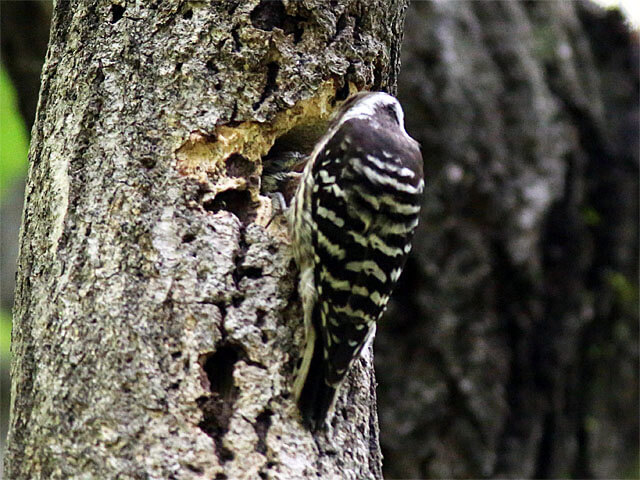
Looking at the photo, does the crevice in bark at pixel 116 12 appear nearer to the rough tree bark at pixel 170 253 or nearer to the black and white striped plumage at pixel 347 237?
the rough tree bark at pixel 170 253

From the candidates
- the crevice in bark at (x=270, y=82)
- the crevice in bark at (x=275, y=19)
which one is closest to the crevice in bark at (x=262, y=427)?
the crevice in bark at (x=270, y=82)

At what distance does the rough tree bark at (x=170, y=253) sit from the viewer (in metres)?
3.15

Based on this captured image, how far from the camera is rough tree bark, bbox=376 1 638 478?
23.1 ft

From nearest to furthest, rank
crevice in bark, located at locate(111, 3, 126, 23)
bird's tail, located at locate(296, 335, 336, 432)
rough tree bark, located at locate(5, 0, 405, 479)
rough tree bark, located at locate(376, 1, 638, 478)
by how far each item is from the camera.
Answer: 1. rough tree bark, located at locate(5, 0, 405, 479)
2. bird's tail, located at locate(296, 335, 336, 432)
3. crevice in bark, located at locate(111, 3, 126, 23)
4. rough tree bark, located at locate(376, 1, 638, 478)

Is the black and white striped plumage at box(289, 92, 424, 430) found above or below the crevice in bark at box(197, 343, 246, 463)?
above

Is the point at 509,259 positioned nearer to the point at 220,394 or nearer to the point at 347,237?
the point at 347,237

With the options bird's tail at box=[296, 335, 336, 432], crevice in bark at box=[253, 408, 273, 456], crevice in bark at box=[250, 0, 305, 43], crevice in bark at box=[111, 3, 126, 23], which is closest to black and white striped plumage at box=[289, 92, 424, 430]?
bird's tail at box=[296, 335, 336, 432]

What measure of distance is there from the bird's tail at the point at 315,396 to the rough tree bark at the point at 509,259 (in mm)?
3694

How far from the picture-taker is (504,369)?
7.21 meters

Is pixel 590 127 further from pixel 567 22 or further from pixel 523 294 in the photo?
pixel 523 294

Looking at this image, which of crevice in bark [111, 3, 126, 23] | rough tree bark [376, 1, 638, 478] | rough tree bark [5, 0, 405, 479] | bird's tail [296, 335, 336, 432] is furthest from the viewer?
rough tree bark [376, 1, 638, 478]

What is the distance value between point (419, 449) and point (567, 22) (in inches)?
147

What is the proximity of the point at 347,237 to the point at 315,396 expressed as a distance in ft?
1.99

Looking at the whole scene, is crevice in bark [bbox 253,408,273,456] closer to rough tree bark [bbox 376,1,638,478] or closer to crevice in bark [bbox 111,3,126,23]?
crevice in bark [bbox 111,3,126,23]
